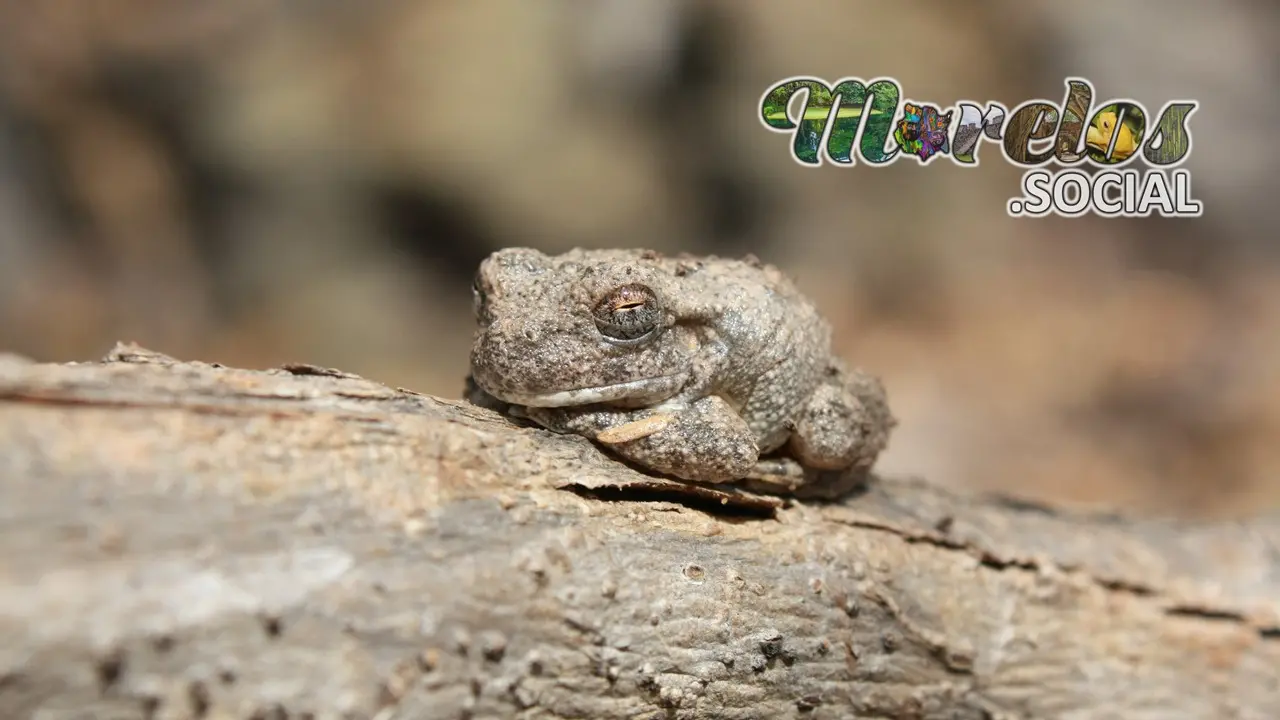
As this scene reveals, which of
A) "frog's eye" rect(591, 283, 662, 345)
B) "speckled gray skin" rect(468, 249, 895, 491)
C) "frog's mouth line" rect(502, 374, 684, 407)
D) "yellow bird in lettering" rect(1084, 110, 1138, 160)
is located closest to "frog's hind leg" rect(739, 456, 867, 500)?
"speckled gray skin" rect(468, 249, 895, 491)

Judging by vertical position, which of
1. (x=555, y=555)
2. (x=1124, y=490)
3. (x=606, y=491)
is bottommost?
(x=555, y=555)

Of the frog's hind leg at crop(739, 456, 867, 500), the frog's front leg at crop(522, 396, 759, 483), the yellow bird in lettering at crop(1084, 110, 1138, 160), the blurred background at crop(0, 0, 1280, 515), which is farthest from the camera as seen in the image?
the blurred background at crop(0, 0, 1280, 515)

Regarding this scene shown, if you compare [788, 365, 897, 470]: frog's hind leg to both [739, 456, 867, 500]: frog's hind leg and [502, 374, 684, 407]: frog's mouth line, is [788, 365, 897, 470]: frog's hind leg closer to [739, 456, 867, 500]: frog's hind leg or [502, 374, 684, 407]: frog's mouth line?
[739, 456, 867, 500]: frog's hind leg

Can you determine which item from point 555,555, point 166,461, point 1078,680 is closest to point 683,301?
point 555,555

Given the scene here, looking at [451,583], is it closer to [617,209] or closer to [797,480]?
[797,480]

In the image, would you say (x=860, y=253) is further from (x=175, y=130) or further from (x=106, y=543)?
(x=106, y=543)

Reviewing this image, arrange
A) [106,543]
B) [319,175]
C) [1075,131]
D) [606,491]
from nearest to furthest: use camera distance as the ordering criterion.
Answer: [106,543]
[606,491]
[1075,131]
[319,175]

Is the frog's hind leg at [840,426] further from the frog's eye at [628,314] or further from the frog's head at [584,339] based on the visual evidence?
the frog's eye at [628,314]
